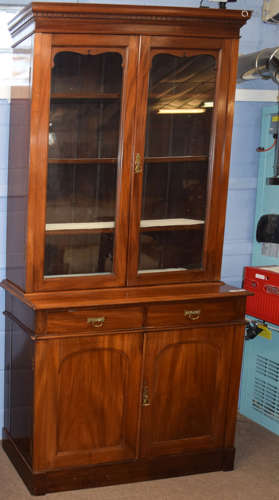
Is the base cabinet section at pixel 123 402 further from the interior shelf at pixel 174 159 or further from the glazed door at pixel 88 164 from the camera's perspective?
the interior shelf at pixel 174 159

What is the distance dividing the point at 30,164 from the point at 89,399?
3.57 feet

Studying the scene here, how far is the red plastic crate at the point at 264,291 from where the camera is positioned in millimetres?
3525

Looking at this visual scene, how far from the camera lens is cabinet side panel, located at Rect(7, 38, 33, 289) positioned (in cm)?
287

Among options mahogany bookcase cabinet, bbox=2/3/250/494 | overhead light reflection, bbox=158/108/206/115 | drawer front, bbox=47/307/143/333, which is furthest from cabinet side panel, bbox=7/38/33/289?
overhead light reflection, bbox=158/108/206/115

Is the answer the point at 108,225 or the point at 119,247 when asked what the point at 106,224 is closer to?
the point at 108,225

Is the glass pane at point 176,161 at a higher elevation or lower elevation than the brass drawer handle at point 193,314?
higher

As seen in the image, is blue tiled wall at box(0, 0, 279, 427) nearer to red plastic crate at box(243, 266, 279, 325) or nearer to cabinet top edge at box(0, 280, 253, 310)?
red plastic crate at box(243, 266, 279, 325)

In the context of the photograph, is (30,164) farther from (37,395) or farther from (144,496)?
(144,496)

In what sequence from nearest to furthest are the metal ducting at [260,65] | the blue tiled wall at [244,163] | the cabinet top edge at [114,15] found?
1. the cabinet top edge at [114,15]
2. the metal ducting at [260,65]
3. the blue tiled wall at [244,163]

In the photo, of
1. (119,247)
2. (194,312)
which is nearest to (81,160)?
(119,247)

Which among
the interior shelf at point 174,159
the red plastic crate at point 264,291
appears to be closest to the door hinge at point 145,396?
the red plastic crate at point 264,291

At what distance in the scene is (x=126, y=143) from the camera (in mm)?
2963

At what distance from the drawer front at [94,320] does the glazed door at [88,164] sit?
170mm

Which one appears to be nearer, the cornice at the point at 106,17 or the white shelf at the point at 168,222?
the cornice at the point at 106,17
